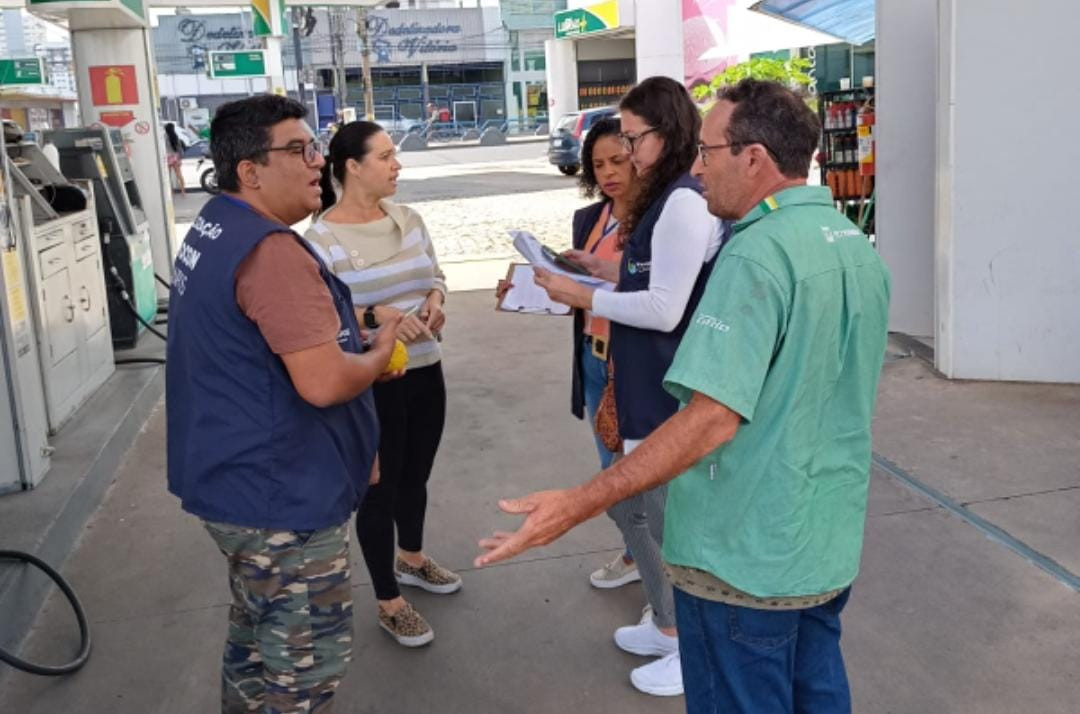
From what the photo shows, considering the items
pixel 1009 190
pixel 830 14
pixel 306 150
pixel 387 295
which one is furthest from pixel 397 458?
pixel 830 14

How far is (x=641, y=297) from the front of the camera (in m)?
2.90

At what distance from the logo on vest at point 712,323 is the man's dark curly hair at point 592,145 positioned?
156 centimetres

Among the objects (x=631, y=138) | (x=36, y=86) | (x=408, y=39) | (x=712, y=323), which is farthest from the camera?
(x=408, y=39)

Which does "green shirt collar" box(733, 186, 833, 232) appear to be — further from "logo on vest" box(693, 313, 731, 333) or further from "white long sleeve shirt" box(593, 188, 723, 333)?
"white long sleeve shirt" box(593, 188, 723, 333)

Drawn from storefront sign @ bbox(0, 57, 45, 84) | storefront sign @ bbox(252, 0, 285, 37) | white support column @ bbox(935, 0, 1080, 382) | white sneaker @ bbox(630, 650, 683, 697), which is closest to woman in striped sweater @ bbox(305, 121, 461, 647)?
white sneaker @ bbox(630, 650, 683, 697)

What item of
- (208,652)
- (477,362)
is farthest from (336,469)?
(477,362)

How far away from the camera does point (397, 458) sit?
3.72m

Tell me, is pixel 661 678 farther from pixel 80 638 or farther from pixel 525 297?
pixel 80 638

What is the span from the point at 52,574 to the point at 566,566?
1.96 m

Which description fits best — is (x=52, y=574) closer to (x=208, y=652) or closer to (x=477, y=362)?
(x=208, y=652)

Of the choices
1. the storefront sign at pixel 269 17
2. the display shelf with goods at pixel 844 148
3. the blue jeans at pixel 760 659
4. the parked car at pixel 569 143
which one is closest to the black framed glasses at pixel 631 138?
the blue jeans at pixel 760 659

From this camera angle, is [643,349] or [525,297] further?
[525,297]

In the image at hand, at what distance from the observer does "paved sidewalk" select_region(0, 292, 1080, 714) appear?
11.1 feet

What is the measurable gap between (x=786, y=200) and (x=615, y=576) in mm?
2436
